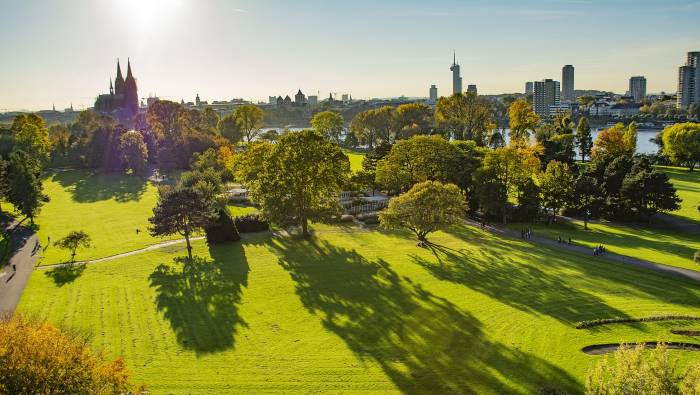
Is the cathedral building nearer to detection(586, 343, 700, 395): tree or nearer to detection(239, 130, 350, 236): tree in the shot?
detection(239, 130, 350, 236): tree

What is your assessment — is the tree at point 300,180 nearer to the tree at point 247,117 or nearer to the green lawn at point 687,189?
the green lawn at point 687,189

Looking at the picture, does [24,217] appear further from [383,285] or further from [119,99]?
[119,99]

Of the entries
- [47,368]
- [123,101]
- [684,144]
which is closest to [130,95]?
[123,101]

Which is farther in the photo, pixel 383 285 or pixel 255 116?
pixel 255 116

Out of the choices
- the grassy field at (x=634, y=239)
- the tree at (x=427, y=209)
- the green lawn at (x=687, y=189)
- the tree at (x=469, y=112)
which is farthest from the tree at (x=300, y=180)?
the tree at (x=469, y=112)

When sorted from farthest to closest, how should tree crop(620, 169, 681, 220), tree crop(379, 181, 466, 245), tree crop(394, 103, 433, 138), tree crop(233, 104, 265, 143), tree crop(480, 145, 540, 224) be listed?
tree crop(233, 104, 265, 143) < tree crop(394, 103, 433, 138) < tree crop(480, 145, 540, 224) < tree crop(620, 169, 681, 220) < tree crop(379, 181, 466, 245)

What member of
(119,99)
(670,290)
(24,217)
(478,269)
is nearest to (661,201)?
(670,290)

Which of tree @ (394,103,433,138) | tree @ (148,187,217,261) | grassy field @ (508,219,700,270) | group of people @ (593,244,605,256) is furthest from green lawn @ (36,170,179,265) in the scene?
tree @ (394,103,433,138)
